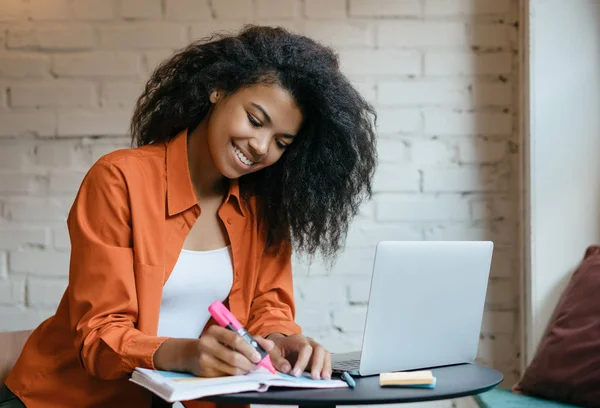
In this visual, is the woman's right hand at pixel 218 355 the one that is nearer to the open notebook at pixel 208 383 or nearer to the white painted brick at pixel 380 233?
the open notebook at pixel 208 383

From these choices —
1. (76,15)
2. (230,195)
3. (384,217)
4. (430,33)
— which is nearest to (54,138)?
(76,15)

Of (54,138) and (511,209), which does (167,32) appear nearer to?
(54,138)

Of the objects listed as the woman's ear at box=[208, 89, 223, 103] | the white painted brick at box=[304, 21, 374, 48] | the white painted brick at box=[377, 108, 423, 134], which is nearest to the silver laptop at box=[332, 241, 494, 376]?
the woman's ear at box=[208, 89, 223, 103]

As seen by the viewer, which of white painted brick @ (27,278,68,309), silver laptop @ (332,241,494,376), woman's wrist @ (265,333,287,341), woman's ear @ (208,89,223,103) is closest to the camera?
silver laptop @ (332,241,494,376)

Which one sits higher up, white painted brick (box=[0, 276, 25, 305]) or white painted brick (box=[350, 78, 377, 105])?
white painted brick (box=[350, 78, 377, 105])

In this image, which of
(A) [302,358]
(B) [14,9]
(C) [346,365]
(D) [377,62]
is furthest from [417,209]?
(B) [14,9]

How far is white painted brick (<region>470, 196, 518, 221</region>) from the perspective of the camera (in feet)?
7.61

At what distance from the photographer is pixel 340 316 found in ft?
7.54

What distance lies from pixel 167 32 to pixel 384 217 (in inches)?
34.3

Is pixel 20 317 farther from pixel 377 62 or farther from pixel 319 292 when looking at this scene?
pixel 377 62

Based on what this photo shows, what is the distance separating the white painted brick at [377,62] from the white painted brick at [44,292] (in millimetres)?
1082

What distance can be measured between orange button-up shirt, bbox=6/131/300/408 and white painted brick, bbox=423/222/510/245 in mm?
798

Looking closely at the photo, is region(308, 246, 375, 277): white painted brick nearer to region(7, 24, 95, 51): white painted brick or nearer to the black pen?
region(7, 24, 95, 51): white painted brick

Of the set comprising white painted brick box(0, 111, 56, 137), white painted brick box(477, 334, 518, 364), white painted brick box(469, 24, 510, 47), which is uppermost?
white painted brick box(469, 24, 510, 47)
